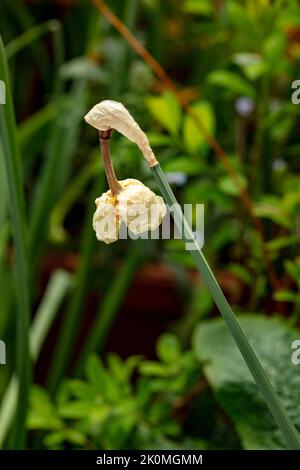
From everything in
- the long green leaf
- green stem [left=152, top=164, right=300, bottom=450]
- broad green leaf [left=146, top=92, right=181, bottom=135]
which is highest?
broad green leaf [left=146, top=92, right=181, bottom=135]

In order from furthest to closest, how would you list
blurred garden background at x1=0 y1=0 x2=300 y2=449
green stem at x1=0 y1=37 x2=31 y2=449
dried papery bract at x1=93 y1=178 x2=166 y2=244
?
blurred garden background at x1=0 y1=0 x2=300 y2=449, green stem at x1=0 y1=37 x2=31 y2=449, dried papery bract at x1=93 y1=178 x2=166 y2=244

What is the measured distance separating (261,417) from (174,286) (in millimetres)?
352

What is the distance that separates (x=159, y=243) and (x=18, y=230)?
1.54 ft

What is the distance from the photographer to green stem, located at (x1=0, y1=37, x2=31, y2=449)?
334 mm

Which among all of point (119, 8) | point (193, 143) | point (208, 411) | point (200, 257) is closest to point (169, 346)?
point (208, 411)

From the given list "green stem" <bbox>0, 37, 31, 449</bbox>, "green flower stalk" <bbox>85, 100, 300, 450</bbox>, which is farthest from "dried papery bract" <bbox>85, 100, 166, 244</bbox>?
"green stem" <bbox>0, 37, 31, 449</bbox>

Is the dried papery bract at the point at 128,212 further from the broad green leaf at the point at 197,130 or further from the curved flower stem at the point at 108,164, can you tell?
the broad green leaf at the point at 197,130

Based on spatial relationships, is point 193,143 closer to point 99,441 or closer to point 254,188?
point 254,188

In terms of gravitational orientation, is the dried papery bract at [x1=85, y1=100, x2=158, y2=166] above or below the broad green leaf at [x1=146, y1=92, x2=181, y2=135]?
below

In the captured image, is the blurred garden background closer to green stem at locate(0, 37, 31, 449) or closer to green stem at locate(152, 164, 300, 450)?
green stem at locate(0, 37, 31, 449)

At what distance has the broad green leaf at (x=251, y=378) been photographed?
1.41ft

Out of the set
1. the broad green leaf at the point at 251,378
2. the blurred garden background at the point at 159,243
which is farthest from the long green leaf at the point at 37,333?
the broad green leaf at the point at 251,378

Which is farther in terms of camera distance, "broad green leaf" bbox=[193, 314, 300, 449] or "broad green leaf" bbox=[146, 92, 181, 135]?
"broad green leaf" bbox=[146, 92, 181, 135]

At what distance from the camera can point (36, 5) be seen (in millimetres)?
1061
